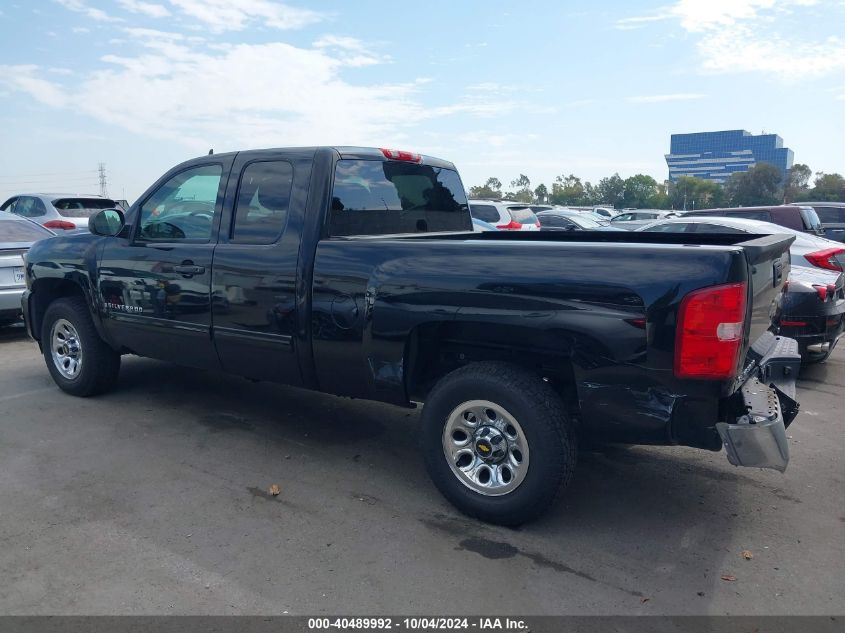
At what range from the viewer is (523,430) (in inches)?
140

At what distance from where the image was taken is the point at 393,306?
390 centimetres

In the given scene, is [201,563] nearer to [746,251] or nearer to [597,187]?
[746,251]

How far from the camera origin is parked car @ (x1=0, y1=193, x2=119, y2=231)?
1282 cm

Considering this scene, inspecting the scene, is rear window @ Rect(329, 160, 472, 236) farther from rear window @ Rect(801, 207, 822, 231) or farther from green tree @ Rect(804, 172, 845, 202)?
green tree @ Rect(804, 172, 845, 202)

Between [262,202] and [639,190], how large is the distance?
93538mm

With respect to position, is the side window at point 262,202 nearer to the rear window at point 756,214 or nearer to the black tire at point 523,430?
the black tire at point 523,430

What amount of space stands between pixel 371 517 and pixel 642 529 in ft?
4.72

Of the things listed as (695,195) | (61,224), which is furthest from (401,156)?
(695,195)

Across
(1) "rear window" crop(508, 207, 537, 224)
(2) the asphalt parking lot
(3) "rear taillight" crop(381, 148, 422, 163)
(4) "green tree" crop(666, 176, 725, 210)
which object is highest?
(4) "green tree" crop(666, 176, 725, 210)

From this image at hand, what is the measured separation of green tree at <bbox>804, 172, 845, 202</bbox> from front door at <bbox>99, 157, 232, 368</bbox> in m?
56.5

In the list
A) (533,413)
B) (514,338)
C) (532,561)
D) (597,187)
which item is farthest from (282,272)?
(597,187)

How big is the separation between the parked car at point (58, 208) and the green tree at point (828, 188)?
52.6 meters

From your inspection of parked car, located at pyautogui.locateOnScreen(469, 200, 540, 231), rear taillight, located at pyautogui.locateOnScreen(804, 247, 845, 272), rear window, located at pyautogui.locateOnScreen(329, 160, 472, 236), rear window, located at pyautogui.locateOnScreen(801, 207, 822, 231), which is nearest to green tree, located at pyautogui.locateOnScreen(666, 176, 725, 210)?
parked car, located at pyautogui.locateOnScreen(469, 200, 540, 231)

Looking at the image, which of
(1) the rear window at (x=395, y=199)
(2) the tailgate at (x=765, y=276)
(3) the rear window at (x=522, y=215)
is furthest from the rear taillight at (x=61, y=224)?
(2) the tailgate at (x=765, y=276)
